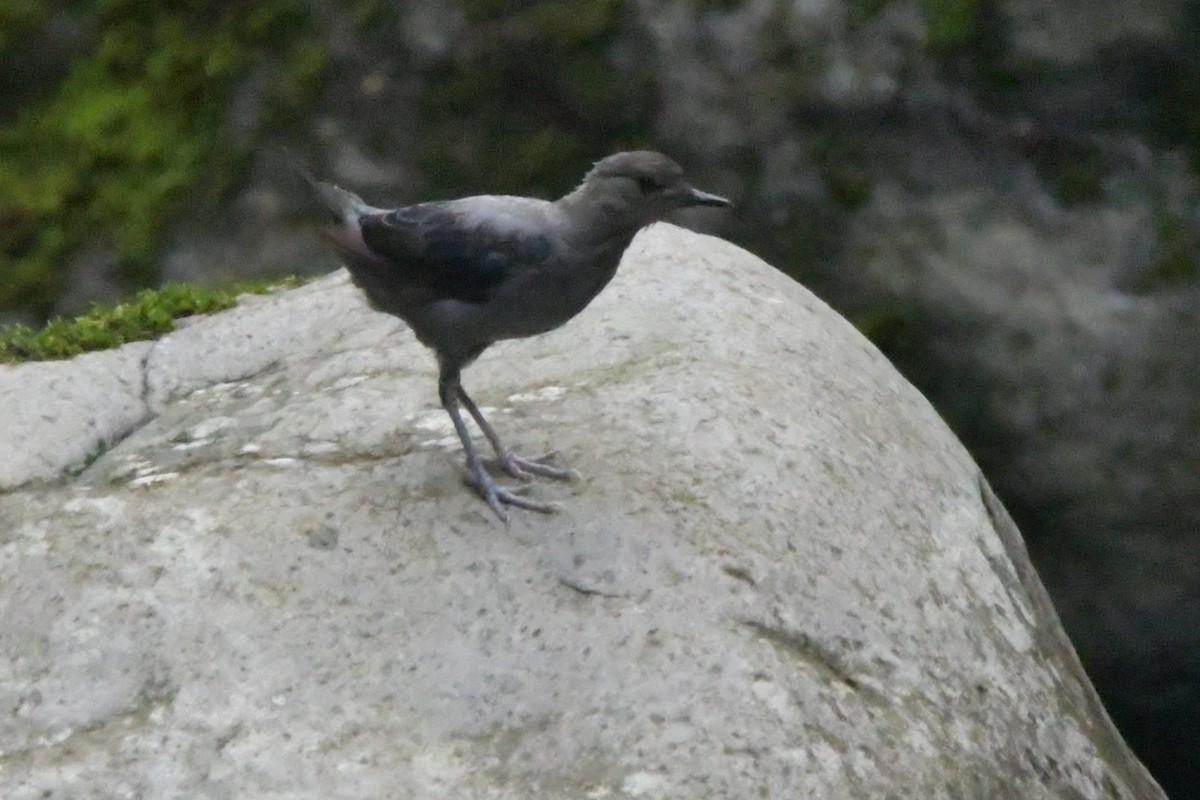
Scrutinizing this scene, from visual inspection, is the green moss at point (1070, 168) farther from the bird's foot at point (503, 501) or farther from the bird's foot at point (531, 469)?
the bird's foot at point (503, 501)

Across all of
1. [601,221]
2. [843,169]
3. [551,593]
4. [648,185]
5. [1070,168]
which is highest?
[648,185]

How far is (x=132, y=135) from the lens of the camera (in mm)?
7398

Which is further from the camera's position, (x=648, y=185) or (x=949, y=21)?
(x=949, y=21)

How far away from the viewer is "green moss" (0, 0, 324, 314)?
7258 mm

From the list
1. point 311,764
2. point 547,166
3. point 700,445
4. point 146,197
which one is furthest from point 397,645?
point 146,197

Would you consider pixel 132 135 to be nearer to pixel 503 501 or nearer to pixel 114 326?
pixel 114 326

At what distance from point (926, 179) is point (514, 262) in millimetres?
2994

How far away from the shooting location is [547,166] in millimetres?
7059

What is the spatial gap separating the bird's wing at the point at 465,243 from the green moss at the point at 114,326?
1503 millimetres

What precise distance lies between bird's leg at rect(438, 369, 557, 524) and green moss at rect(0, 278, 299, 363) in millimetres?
1655

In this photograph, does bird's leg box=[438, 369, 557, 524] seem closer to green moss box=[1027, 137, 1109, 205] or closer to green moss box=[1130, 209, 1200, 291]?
green moss box=[1027, 137, 1109, 205]

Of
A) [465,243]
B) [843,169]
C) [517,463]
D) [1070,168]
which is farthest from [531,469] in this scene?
[1070,168]

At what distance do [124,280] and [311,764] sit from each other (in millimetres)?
4283

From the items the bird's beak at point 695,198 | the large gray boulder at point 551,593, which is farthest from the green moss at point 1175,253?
the bird's beak at point 695,198
